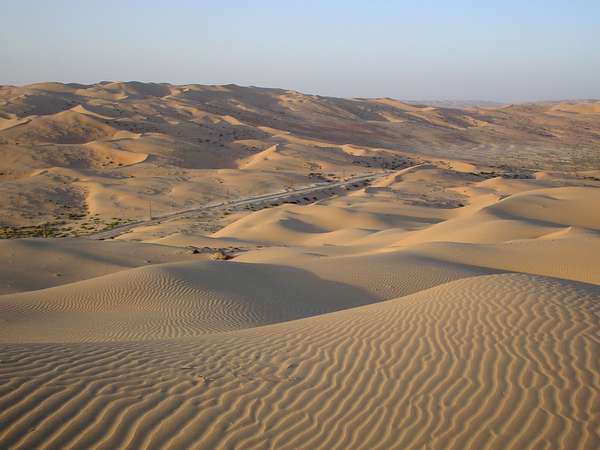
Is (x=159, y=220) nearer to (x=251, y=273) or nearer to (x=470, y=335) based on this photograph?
(x=251, y=273)

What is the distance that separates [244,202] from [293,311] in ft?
73.8

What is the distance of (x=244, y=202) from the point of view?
111 feet

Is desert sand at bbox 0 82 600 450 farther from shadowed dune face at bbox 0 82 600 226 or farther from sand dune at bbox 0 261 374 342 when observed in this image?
shadowed dune face at bbox 0 82 600 226

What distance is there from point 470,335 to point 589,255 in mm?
12145

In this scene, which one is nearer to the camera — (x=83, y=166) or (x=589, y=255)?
(x=589, y=255)

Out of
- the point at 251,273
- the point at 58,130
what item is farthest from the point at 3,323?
the point at 58,130

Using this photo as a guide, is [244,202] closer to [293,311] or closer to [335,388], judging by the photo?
[293,311]

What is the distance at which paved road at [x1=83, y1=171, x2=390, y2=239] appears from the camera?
26069 millimetres

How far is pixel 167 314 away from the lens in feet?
37.7

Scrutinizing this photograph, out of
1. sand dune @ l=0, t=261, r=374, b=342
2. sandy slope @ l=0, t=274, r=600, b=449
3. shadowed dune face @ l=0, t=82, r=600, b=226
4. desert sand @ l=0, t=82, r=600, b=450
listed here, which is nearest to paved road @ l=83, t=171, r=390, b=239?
desert sand @ l=0, t=82, r=600, b=450

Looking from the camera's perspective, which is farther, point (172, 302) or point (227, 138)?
point (227, 138)

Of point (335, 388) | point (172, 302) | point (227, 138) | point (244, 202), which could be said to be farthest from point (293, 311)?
point (227, 138)

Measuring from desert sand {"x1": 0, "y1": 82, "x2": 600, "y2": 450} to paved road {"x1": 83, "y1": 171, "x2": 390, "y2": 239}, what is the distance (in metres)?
0.27

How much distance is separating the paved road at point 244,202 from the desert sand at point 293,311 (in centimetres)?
27
